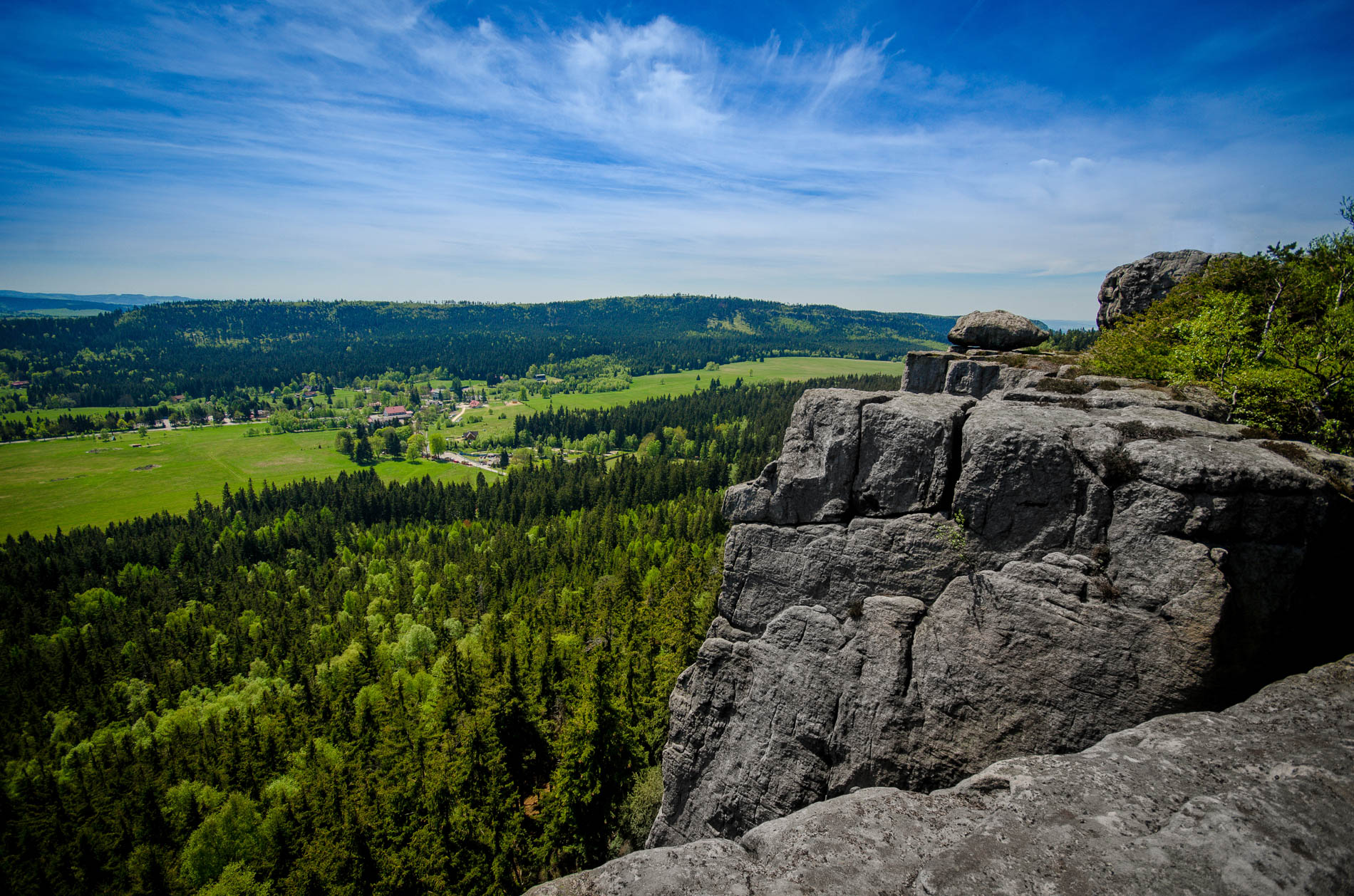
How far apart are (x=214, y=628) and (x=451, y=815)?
A: 79128 mm

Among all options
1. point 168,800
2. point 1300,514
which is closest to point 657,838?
point 1300,514

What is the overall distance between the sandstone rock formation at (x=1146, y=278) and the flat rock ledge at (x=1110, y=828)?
34.5 m

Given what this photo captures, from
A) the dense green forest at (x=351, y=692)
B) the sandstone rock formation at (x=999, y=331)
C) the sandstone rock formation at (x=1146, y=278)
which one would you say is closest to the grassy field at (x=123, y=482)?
the dense green forest at (x=351, y=692)

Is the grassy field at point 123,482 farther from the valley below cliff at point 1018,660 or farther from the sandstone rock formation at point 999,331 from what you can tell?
the valley below cliff at point 1018,660

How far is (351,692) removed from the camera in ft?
185

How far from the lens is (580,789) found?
31859 mm

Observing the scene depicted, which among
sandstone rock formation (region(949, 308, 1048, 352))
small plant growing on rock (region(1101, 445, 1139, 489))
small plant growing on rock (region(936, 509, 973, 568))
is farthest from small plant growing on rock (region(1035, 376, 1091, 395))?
sandstone rock formation (region(949, 308, 1048, 352))

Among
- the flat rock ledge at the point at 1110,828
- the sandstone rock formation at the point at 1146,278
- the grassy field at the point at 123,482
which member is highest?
the sandstone rock formation at the point at 1146,278

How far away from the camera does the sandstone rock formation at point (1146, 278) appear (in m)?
37.9

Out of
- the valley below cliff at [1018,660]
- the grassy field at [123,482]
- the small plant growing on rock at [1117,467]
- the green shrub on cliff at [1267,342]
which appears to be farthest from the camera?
the grassy field at [123,482]

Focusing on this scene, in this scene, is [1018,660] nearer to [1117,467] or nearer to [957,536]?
[957,536]

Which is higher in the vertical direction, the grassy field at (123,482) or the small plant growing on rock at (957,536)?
the small plant growing on rock at (957,536)

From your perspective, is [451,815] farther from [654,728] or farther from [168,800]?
[168,800]

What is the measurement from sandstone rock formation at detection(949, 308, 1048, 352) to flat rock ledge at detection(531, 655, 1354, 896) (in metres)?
29.9
